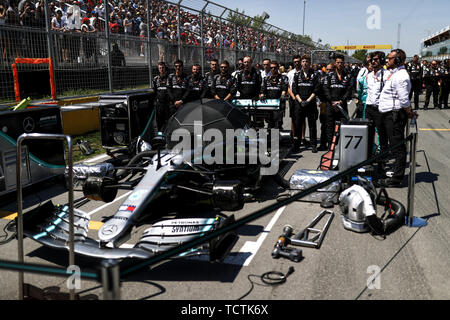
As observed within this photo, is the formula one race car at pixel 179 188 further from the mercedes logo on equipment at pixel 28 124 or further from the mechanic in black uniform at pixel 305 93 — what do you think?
the mechanic in black uniform at pixel 305 93

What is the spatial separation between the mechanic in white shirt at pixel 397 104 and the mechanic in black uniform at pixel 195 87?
4580 millimetres

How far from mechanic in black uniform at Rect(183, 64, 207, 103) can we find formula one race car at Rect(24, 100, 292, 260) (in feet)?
10.6

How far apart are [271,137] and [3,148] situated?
432 centimetres

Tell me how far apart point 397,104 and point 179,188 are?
12.5ft

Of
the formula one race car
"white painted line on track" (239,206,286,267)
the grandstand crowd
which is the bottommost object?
"white painted line on track" (239,206,286,267)

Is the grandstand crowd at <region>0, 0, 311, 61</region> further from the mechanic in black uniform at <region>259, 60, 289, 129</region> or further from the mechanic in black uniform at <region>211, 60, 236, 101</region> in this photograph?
the mechanic in black uniform at <region>259, 60, 289, 129</region>

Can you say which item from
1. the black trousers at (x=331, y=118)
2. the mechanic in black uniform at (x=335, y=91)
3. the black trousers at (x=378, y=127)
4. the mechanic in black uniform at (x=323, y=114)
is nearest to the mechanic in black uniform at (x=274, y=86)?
the mechanic in black uniform at (x=323, y=114)

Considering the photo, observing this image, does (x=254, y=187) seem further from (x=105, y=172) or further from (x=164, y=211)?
(x=105, y=172)

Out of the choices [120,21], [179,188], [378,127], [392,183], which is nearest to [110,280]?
[179,188]

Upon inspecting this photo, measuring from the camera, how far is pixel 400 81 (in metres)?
6.16

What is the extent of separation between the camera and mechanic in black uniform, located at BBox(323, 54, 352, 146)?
881cm

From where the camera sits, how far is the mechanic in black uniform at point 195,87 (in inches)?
378

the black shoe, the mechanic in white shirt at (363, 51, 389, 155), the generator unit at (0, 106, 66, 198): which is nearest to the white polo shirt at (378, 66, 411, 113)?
the mechanic in white shirt at (363, 51, 389, 155)
